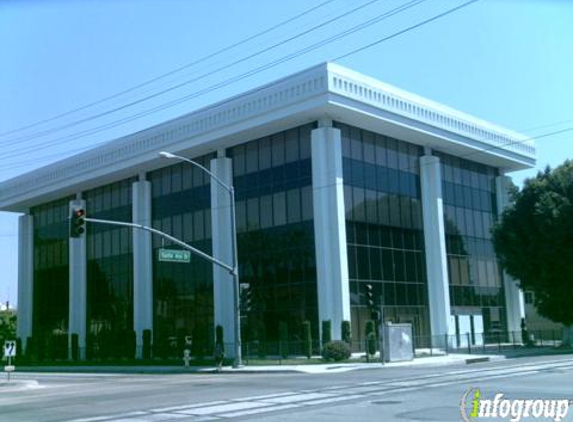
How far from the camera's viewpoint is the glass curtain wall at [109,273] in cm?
5731

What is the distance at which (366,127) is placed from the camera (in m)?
47.1

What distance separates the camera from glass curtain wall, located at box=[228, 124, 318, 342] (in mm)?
44938

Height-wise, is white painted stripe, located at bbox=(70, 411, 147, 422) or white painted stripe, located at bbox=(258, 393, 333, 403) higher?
white painted stripe, located at bbox=(258, 393, 333, 403)

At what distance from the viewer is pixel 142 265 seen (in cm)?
5569

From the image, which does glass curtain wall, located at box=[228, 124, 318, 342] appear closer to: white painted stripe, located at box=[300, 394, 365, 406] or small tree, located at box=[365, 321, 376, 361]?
small tree, located at box=[365, 321, 376, 361]

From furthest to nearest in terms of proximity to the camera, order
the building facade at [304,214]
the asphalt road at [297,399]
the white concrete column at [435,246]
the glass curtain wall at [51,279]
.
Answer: the glass curtain wall at [51,279], the white concrete column at [435,246], the building facade at [304,214], the asphalt road at [297,399]

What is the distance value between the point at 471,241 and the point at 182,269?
70.7ft

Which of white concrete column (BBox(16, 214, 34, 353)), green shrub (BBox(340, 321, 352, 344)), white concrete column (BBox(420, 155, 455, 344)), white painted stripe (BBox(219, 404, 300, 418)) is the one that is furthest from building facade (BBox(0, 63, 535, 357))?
white painted stripe (BBox(219, 404, 300, 418))

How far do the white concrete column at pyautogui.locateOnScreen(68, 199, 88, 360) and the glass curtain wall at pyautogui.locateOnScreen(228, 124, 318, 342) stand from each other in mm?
18945

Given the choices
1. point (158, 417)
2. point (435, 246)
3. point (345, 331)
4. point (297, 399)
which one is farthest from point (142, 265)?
point (158, 417)

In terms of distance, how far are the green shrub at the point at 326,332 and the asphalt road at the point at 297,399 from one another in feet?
54.1
